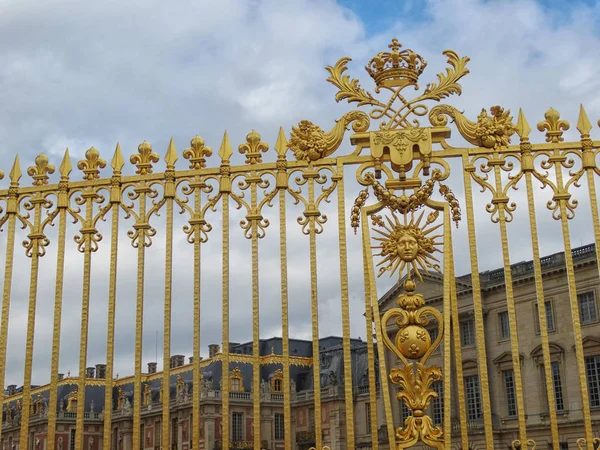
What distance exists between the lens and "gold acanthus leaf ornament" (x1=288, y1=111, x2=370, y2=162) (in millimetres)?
7797

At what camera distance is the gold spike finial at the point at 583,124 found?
7775 mm

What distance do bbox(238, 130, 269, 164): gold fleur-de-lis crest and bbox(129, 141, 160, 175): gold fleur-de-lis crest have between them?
33.3 inches

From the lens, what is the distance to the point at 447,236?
7512 millimetres

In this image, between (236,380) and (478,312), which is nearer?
(478,312)

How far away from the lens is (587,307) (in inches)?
1017

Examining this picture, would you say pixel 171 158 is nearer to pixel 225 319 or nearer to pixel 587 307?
pixel 225 319

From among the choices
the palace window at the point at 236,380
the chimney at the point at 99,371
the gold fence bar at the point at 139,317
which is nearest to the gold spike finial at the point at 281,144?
the gold fence bar at the point at 139,317

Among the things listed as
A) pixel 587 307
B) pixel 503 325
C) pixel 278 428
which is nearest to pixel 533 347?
pixel 503 325

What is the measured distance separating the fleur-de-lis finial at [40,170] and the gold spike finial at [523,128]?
173 inches

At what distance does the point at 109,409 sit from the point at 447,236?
10.9 feet

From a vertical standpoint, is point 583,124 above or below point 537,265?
above

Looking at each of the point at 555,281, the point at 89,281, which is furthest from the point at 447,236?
the point at 555,281

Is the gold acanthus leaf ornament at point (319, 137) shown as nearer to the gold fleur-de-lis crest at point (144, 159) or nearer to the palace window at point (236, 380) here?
the gold fleur-de-lis crest at point (144, 159)

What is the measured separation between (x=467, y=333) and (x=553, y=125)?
21.9 meters
